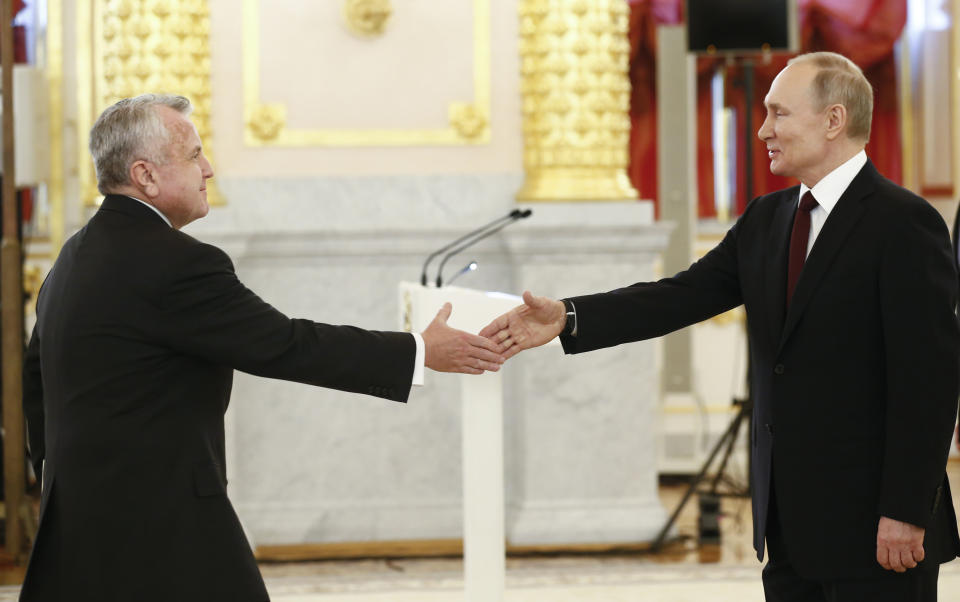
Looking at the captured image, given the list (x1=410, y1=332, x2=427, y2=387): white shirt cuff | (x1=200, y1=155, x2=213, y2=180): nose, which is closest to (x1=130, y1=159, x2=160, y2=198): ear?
Result: (x1=200, y1=155, x2=213, y2=180): nose

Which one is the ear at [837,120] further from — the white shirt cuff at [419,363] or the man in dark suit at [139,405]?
the man in dark suit at [139,405]

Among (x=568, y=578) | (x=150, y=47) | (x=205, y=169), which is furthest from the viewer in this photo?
(x=150, y=47)

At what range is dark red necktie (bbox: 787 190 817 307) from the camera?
2596mm

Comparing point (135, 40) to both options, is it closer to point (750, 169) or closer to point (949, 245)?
point (750, 169)

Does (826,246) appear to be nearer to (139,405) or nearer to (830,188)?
(830,188)

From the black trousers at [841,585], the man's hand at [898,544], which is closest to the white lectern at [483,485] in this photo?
the black trousers at [841,585]

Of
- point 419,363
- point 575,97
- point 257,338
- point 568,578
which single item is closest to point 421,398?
point 568,578

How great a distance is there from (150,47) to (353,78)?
3.04ft

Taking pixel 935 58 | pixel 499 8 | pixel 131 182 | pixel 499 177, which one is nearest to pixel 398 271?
pixel 499 177

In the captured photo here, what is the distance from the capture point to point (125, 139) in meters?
2.57

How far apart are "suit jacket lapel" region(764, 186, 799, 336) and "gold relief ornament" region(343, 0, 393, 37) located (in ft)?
10.5

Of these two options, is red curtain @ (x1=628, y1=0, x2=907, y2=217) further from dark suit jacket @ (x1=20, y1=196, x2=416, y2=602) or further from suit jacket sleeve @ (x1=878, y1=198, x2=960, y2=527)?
dark suit jacket @ (x1=20, y1=196, x2=416, y2=602)

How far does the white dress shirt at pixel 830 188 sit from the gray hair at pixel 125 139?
1.42 meters

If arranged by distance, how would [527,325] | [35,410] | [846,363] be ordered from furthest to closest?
[527,325] → [35,410] → [846,363]
